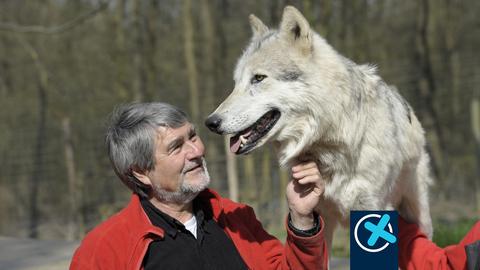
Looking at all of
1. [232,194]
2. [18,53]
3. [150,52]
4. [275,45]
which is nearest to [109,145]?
[275,45]

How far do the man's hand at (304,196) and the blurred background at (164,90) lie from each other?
3.60 meters

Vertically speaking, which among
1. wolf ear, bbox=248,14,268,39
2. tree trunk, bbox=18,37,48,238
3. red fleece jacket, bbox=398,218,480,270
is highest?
wolf ear, bbox=248,14,268,39

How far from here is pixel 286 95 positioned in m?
3.16

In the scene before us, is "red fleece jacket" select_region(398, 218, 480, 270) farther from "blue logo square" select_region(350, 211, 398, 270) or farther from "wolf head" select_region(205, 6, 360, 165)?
"wolf head" select_region(205, 6, 360, 165)

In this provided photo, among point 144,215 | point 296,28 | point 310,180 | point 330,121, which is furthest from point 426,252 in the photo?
point 144,215

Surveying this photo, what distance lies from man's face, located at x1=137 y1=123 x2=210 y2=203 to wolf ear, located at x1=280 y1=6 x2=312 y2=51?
81cm

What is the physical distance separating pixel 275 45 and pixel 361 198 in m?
0.90

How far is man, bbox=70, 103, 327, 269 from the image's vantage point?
8.71 feet

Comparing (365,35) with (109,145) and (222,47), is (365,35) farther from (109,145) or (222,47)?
(109,145)

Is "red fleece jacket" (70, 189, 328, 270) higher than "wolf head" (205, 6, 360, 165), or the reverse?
"wolf head" (205, 6, 360, 165)

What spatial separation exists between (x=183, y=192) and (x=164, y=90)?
10026 millimetres

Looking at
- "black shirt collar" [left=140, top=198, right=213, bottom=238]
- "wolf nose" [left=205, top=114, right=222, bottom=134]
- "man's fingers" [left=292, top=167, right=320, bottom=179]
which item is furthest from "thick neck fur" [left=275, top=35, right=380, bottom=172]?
"black shirt collar" [left=140, top=198, right=213, bottom=238]

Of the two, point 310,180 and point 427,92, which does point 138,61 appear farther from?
point 310,180

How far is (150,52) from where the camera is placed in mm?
13812
